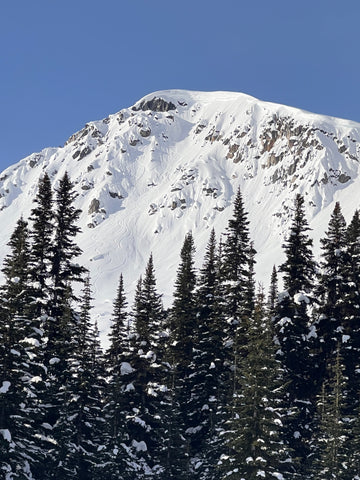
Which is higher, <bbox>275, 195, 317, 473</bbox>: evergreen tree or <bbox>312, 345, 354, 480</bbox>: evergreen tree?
<bbox>275, 195, 317, 473</bbox>: evergreen tree

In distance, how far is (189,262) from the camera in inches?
2077

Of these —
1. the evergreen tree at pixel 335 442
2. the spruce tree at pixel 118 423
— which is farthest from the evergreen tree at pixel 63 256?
the evergreen tree at pixel 335 442

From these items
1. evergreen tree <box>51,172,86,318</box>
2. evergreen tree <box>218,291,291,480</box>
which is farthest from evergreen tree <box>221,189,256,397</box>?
evergreen tree <box>51,172,86,318</box>

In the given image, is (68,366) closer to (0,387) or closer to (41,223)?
(41,223)

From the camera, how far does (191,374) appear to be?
142 feet

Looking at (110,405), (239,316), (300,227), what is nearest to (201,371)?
(239,316)

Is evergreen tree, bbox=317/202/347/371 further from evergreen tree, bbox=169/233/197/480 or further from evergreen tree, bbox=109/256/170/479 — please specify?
evergreen tree, bbox=109/256/170/479

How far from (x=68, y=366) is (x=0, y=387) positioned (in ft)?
36.3

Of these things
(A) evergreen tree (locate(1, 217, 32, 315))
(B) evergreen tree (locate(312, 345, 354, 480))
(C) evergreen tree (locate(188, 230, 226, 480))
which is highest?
(A) evergreen tree (locate(1, 217, 32, 315))

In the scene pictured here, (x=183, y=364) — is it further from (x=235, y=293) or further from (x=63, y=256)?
(x=63, y=256)

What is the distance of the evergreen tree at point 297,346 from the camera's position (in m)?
38.3

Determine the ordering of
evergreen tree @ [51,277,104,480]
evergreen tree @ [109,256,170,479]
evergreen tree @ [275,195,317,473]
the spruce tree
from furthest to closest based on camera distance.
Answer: evergreen tree @ [109,256,170,479], the spruce tree, evergreen tree @ [275,195,317,473], evergreen tree @ [51,277,104,480]

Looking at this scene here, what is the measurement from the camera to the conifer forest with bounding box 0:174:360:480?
101 feet

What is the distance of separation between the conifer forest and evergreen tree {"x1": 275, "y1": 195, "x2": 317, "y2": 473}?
8cm
